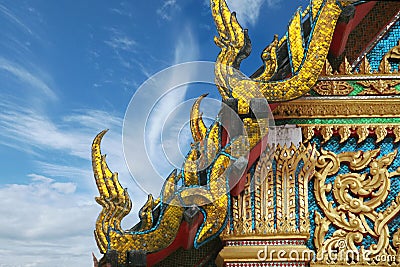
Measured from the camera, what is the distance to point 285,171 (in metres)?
4.75

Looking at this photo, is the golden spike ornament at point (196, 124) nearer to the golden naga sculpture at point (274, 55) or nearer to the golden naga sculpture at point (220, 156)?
the golden naga sculpture at point (220, 156)

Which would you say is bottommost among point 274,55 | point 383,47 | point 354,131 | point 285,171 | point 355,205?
point 355,205

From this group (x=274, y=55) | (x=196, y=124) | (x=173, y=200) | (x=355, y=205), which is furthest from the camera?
(x=196, y=124)

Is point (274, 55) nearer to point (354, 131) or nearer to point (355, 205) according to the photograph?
point (354, 131)

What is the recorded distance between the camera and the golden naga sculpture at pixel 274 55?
15.3 feet

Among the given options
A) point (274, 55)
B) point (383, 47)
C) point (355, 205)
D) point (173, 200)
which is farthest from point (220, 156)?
point (383, 47)

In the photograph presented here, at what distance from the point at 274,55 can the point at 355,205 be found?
1.38 meters

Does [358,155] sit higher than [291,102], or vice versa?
[291,102]

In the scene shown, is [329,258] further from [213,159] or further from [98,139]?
[98,139]

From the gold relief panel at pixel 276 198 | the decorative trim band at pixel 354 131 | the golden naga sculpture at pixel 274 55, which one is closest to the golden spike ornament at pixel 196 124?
the golden naga sculpture at pixel 274 55

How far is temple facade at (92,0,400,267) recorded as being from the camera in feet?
14.9

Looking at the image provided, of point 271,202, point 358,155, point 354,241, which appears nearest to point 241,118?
point 271,202

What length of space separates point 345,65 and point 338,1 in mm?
564

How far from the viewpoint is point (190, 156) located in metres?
4.64
